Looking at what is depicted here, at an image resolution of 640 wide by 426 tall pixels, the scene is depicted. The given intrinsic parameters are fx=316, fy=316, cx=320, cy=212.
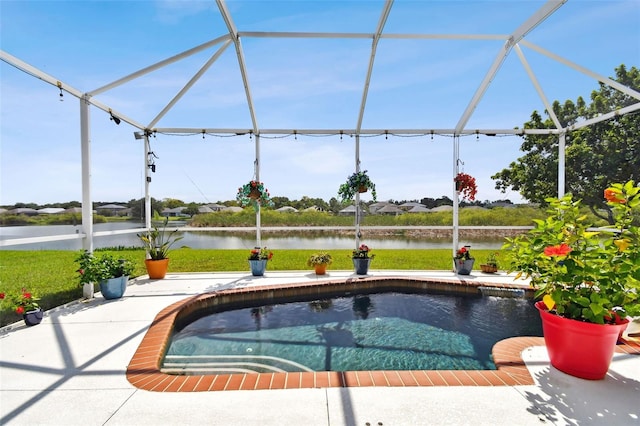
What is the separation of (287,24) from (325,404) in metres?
4.75

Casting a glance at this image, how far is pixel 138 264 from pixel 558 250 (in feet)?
22.1

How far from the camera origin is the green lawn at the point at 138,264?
4277 millimetres

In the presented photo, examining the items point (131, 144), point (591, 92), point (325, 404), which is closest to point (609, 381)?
point (325, 404)

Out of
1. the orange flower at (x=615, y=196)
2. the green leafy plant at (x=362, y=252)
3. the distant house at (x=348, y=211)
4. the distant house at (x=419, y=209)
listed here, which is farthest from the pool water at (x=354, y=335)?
the distant house at (x=419, y=209)

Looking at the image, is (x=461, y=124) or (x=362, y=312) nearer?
(x=362, y=312)

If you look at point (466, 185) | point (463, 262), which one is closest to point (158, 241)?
point (463, 262)

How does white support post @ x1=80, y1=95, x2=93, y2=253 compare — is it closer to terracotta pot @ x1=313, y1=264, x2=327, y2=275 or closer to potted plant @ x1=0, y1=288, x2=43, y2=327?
potted plant @ x1=0, y1=288, x2=43, y2=327

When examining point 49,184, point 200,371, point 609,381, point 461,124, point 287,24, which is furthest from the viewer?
point 461,124

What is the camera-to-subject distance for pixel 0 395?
6.86 ft

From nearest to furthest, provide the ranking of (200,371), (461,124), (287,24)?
(200,371), (287,24), (461,124)

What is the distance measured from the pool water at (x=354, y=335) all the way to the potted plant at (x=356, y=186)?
2088 mm

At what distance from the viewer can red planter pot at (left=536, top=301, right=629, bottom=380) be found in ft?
7.16

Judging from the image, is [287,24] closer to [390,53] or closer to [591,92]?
[390,53]

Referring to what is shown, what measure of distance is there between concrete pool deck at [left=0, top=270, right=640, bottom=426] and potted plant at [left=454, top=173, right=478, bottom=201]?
3662 mm
